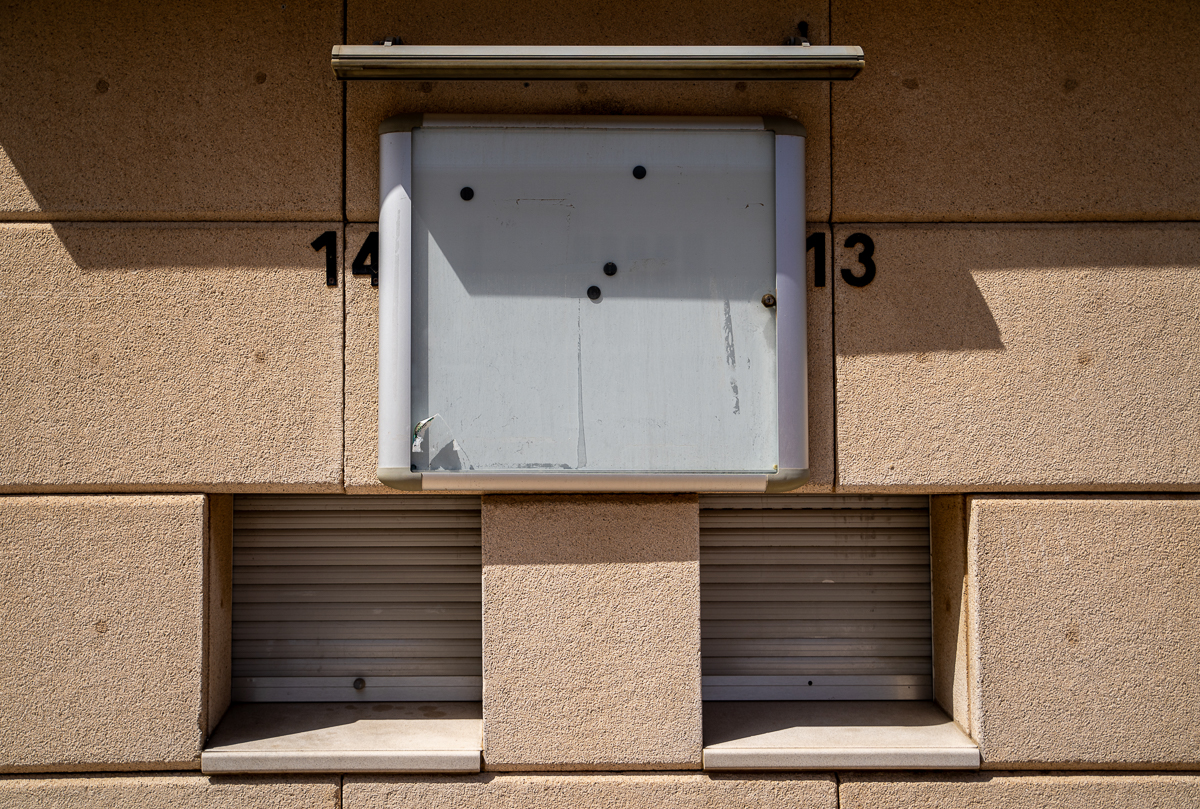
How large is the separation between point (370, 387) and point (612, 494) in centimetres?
113

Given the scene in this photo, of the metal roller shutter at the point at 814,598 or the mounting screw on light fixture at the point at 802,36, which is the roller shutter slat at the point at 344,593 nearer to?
the metal roller shutter at the point at 814,598

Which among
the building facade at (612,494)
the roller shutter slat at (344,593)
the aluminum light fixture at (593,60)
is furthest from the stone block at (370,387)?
the aluminum light fixture at (593,60)

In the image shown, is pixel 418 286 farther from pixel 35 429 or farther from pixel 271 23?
pixel 35 429

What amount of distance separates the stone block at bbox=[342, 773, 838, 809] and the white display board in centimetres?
125

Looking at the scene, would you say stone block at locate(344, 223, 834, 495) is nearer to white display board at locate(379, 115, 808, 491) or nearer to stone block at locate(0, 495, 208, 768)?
white display board at locate(379, 115, 808, 491)

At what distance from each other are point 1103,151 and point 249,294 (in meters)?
3.74

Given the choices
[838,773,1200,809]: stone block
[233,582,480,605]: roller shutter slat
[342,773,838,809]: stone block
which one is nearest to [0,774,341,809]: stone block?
[342,773,838,809]: stone block

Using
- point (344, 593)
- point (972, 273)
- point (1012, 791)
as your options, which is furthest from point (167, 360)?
point (1012, 791)

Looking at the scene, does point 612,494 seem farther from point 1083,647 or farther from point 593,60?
point 1083,647

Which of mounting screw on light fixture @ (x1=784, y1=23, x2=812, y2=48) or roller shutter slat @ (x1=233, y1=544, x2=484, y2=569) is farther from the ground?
mounting screw on light fixture @ (x1=784, y1=23, x2=812, y2=48)

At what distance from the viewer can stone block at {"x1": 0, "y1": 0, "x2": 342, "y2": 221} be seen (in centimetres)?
329

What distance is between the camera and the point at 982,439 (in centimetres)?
329

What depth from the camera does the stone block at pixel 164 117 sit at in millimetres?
3289

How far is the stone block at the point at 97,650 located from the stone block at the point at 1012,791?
2.84m
